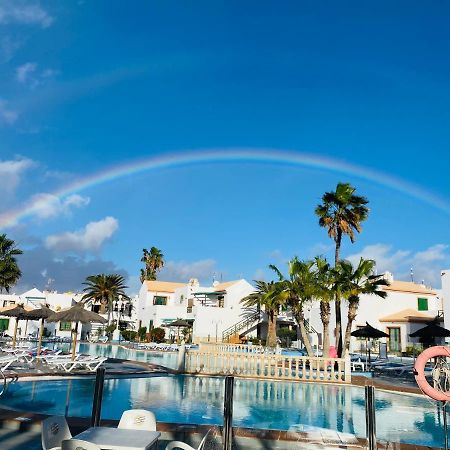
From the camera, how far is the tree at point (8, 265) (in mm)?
46812

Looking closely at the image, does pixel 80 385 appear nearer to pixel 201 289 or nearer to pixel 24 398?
pixel 24 398

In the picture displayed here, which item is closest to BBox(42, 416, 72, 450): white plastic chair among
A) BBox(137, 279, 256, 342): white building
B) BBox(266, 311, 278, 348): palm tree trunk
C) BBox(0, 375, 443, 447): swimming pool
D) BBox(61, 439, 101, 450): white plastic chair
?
BBox(61, 439, 101, 450): white plastic chair

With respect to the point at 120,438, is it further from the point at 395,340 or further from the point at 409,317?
the point at 395,340

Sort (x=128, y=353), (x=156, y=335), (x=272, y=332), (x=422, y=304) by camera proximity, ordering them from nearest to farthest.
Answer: (x=128, y=353) → (x=272, y=332) → (x=422, y=304) → (x=156, y=335)

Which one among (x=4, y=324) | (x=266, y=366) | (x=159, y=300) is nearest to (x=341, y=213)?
(x=266, y=366)

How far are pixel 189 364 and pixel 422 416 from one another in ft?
34.0

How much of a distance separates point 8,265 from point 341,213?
36444 millimetres

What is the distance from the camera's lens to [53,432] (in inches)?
195

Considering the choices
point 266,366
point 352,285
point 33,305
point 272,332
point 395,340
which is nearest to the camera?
point 266,366

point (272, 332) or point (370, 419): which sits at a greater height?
point (272, 332)

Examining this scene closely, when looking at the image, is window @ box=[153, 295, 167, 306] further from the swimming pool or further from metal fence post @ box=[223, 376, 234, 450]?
metal fence post @ box=[223, 376, 234, 450]

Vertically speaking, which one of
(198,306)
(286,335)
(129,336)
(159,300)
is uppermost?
(159,300)

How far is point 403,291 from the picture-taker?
41.6 metres

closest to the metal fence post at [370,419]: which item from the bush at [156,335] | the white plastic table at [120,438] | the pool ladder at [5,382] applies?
the white plastic table at [120,438]
